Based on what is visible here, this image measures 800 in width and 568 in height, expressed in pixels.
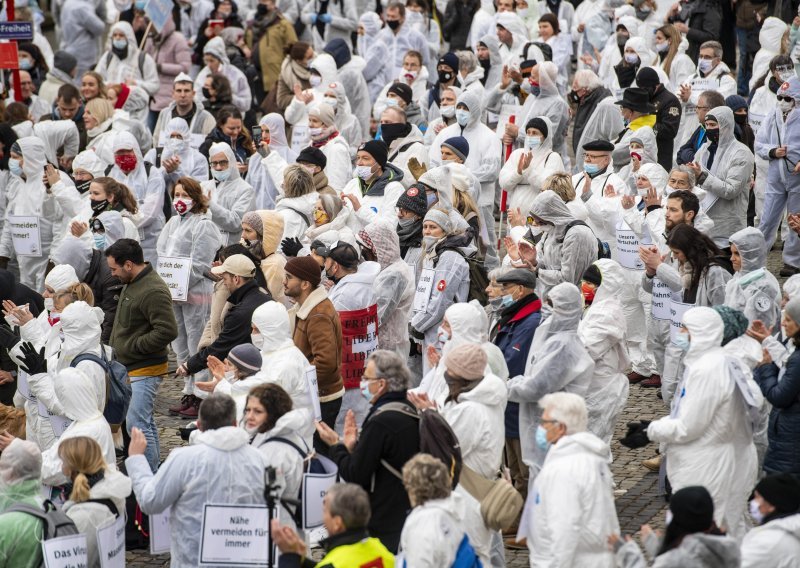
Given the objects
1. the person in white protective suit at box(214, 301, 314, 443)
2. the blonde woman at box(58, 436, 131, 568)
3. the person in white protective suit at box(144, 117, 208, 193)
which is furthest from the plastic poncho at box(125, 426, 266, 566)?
the person in white protective suit at box(144, 117, 208, 193)

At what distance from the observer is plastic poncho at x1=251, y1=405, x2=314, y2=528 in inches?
308

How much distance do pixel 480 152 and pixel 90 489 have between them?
26.6 ft

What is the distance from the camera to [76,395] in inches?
346

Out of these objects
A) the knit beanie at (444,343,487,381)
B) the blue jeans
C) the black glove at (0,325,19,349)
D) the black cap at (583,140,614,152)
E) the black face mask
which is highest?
the black face mask

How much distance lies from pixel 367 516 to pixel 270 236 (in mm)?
5290

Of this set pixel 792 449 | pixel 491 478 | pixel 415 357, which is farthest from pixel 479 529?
pixel 415 357

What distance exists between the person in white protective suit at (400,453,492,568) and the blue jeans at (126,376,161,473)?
392 cm

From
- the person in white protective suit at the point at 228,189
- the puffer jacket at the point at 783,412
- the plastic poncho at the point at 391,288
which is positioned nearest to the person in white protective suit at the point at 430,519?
the puffer jacket at the point at 783,412

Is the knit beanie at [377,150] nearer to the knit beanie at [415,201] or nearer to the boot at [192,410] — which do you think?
the knit beanie at [415,201]

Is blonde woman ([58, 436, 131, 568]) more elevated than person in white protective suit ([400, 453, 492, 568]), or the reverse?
person in white protective suit ([400, 453, 492, 568])

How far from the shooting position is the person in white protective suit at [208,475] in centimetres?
Result: 747

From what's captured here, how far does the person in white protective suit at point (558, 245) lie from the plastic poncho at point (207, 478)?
13.3 feet

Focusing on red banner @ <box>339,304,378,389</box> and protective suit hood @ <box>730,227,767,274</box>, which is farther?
red banner @ <box>339,304,378,389</box>

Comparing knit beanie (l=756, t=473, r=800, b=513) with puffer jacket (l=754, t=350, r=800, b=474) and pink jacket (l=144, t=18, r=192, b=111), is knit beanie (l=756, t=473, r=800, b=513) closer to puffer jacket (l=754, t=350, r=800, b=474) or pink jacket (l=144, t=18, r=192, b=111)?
puffer jacket (l=754, t=350, r=800, b=474)
